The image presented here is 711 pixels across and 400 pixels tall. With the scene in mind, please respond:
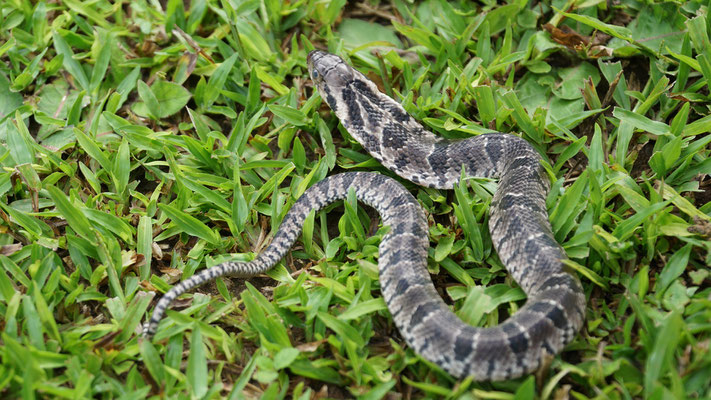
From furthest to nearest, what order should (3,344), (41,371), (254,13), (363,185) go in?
(254,13)
(363,185)
(3,344)
(41,371)

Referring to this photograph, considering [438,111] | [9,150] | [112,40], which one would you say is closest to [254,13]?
[112,40]

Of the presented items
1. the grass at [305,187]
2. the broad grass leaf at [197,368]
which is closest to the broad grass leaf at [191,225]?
the grass at [305,187]

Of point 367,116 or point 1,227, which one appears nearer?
point 1,227

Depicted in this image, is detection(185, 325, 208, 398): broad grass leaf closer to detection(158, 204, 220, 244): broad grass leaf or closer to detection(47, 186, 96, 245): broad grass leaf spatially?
detection(158, 204, 220, 244): broad grass leaf

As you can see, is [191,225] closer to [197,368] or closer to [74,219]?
[74,219]

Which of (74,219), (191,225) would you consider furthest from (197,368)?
(74,219)

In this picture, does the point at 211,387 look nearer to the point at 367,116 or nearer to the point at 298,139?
the point at 298,139
